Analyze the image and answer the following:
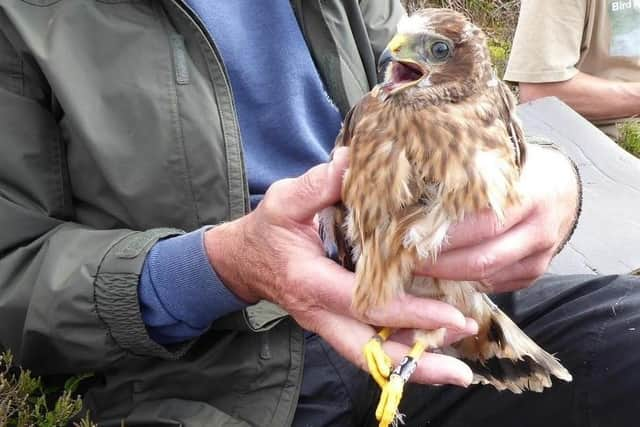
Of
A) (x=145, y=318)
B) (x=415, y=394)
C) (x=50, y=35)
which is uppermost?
(x=50, y=35)

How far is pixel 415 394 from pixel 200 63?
3.71 feet

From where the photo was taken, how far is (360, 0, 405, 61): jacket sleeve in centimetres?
267

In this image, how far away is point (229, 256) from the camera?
6.31 ft

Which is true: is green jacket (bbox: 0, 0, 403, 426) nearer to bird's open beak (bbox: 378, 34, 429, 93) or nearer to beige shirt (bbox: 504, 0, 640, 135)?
bird's open beak (bbox: 378, 34, 429, 93)

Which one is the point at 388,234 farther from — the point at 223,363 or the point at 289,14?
the point at 289,14

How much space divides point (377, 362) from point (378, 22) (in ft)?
4.68

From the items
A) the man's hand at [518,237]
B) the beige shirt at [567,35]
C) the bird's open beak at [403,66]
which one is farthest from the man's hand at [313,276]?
the beige shirt at [567,35]

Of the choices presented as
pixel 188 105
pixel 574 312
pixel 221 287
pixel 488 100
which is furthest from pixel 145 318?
pixel 574 312

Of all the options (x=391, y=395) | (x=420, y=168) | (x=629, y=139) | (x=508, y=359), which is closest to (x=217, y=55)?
(x=420, y=168)

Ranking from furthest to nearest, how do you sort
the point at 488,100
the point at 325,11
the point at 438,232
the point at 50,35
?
the point at 325,11 < the point at 50,35 < the point at 488,100 < the point at 438,232

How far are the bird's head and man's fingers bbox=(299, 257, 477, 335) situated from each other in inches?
18.0

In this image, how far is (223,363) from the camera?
2121 mm

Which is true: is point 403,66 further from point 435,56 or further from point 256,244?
point 256,244

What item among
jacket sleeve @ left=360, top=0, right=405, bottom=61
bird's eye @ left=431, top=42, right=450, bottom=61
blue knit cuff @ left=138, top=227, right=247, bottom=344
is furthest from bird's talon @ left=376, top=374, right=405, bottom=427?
jacket sleeve @ left=360, top=0, right=405, bottom=61
